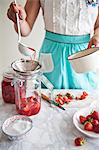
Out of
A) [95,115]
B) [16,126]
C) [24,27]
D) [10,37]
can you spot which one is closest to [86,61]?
[95,115]

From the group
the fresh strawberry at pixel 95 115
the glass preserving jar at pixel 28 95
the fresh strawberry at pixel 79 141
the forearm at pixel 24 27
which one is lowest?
the fresh strawberry at pixel 79 141

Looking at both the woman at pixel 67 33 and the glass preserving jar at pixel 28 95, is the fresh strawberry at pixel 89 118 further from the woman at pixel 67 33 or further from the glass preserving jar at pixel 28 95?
the woman at pixel 67 33

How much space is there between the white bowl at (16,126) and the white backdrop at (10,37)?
713 mm

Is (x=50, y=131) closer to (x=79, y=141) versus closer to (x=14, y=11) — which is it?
(x=79, y=141)

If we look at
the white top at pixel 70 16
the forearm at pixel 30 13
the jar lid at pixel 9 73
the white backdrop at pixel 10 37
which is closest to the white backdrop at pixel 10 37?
the white backdrop at pixel 10 37

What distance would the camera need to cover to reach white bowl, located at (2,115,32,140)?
705mm

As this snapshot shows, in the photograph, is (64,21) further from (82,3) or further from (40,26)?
(40,26)

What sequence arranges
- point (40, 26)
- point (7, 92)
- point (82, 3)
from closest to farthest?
point (7, 92) → point (82, 3) → point (40, 26)

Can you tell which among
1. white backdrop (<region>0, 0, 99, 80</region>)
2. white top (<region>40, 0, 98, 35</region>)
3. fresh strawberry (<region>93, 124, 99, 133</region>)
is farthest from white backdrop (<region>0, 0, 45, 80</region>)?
fresh strawberry (<region>93, 124, 99, 133</region>)

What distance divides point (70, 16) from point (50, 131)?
0.46 m

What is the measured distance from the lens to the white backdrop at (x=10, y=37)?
4.79ft

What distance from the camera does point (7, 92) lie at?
2.85 feet

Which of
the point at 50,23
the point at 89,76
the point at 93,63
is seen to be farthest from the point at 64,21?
the point at 93,63

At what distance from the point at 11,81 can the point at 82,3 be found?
401mm
